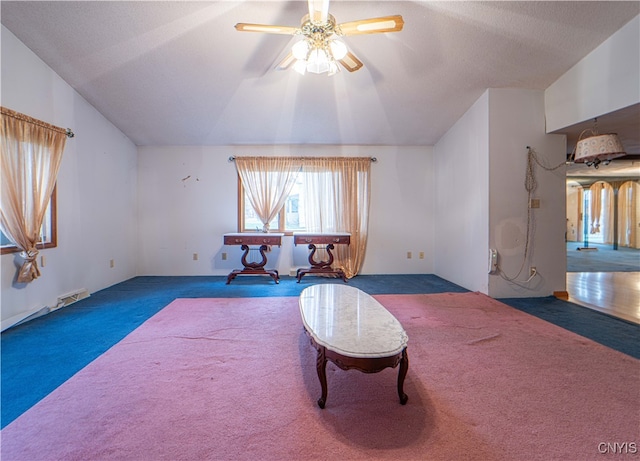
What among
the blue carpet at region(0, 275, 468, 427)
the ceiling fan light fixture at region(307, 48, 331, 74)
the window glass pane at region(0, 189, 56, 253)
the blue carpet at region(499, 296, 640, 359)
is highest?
the ceiling fan light fixture at region(307, 48, 331, 74)

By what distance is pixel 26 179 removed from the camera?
2646 mm

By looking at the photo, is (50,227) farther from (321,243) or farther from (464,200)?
(464,200)

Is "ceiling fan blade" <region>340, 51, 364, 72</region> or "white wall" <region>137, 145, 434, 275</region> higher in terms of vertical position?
"ceiling fan blade" <region>340, 51, 364, 72</region>

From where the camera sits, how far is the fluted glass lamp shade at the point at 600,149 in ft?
8.88

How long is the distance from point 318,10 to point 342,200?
2.94 meters

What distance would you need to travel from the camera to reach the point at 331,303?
1970mm

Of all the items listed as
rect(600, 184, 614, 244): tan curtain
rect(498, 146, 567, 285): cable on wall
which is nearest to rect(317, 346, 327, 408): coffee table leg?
rect(498, 146, 567, 285): cable on wall

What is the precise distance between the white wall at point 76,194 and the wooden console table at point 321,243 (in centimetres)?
268

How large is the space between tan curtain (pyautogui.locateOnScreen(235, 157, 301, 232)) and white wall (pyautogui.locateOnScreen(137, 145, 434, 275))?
0.20m

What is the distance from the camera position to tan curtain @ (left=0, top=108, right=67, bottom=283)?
2463mm

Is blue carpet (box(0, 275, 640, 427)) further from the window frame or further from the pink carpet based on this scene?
the window frame

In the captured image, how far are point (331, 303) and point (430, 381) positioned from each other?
768 mm

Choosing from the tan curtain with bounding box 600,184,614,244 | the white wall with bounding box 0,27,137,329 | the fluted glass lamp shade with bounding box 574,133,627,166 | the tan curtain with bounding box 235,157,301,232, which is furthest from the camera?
the tan curtain with bounding box 600,184,614,244

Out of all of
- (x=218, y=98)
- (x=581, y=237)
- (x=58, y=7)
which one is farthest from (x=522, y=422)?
(x=581, y=237)
